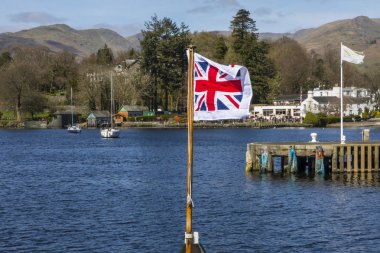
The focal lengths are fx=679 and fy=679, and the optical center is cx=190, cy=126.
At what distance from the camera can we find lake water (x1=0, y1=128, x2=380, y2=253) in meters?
32.7

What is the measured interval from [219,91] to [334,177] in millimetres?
37166

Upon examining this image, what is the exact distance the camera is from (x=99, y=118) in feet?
567

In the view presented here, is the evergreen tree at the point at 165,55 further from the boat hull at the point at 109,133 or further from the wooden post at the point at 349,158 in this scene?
the wooden post at the point at 349,158

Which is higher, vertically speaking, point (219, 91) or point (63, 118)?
point (219, 91)

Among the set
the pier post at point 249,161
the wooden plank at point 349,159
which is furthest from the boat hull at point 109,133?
the wooden plank at point 349,159

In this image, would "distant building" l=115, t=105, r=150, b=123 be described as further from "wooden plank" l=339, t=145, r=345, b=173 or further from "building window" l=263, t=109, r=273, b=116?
"wooden plank" l=339, t=145, r=345, b=173

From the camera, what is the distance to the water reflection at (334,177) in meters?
52.0

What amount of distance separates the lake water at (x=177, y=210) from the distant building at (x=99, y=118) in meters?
100

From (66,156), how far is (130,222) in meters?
54.0

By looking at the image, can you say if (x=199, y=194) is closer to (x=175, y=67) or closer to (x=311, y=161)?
(x=311, y=161)

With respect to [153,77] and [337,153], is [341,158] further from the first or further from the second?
[153,77]

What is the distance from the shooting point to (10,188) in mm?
54156

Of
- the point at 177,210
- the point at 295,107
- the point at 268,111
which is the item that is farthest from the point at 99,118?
the point at 177,210

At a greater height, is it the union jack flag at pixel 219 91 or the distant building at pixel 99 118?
the union jack flag at pixel 219 91
